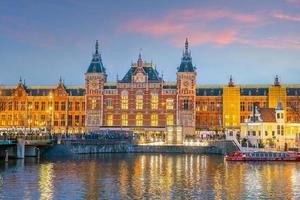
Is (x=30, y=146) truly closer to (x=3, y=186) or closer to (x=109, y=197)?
(x=3, y=186)

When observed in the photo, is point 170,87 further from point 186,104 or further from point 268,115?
point 268,115

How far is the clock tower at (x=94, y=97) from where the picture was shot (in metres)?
117

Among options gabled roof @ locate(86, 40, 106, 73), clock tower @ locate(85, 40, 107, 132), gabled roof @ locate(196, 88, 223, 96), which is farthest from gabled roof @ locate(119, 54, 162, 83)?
gabled roof @ locate(196, 88, 223, 96)

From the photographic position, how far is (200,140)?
99500mm

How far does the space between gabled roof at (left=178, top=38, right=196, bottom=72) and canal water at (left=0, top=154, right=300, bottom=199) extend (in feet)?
157

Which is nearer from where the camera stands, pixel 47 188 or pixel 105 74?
pixel 47 188

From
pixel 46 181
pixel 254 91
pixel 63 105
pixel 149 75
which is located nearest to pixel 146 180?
pixel 46 181

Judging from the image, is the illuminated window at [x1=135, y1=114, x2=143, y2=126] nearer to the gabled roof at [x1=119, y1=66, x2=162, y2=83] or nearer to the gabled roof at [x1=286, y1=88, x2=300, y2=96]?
the gabled roof at [x1=119, y1=66, x2=162, y2=83]

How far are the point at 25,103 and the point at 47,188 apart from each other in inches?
3285

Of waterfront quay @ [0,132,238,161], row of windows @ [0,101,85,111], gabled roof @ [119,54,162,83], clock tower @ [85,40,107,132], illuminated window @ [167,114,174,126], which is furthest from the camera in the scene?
row of windows @ [0,101,85,111]

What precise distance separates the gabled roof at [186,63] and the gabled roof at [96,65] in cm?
1800

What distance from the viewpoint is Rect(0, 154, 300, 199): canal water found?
41688 millimetres

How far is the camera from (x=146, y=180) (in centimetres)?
5050

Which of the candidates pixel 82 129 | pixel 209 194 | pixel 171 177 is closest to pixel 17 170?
pixel 171 177
